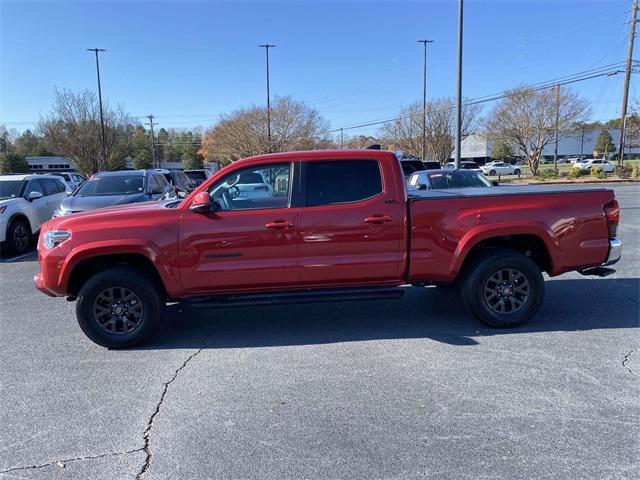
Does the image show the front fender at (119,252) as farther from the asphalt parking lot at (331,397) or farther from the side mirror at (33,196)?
the side mirror at (33,196)

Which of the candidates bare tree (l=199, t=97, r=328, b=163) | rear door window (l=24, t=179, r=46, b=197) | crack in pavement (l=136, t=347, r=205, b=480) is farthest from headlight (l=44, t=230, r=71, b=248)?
bare tree (l=199, t=97, r=328, b=163)

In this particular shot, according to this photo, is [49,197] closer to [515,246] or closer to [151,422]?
[151,422]

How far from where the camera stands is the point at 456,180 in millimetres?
12023

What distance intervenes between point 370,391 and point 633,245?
8391 millimetres

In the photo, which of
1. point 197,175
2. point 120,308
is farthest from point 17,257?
point 197,175

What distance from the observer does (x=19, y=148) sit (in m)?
78.8

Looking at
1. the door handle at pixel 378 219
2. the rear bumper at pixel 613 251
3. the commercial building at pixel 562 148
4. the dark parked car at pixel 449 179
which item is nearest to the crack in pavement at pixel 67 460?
the door handle at pixel 378 219

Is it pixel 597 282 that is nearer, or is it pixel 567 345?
pixel 567 345

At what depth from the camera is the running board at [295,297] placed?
15.3 ft

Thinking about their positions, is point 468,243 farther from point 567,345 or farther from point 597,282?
point 597,282

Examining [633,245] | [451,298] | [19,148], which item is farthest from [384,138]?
[19,148]

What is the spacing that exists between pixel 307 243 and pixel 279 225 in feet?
1.11

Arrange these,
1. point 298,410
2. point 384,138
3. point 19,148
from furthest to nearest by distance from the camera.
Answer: point 19,148
point 384,138
point 298,410

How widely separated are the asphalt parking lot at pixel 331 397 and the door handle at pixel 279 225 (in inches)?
47.6
